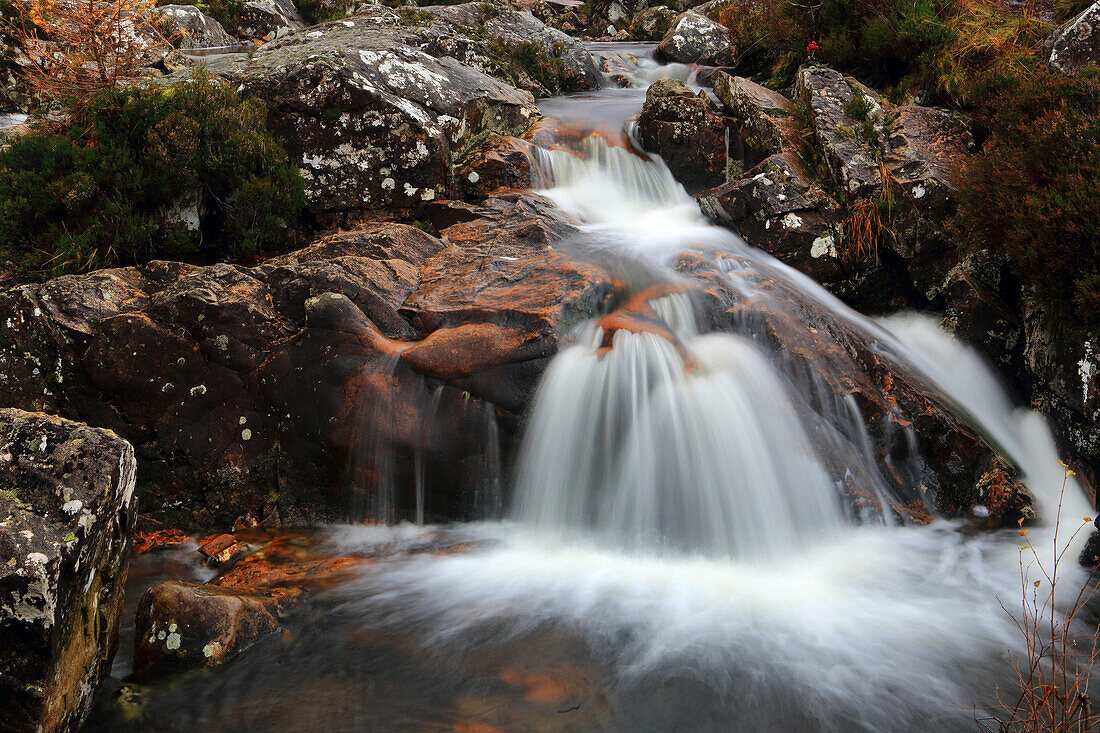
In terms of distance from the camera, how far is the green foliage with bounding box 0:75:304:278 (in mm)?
6035

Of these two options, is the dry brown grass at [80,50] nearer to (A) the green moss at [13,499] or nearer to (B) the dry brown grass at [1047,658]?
(A) the green moss at [13,499]

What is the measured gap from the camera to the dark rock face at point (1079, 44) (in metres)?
6.62

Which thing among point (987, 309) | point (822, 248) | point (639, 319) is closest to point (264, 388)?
point (639, 319)

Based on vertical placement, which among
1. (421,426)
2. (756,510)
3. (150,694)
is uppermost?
(421,426)

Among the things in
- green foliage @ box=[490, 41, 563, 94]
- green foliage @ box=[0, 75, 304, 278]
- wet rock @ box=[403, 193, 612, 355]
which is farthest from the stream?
green foliage @ box=[490, 41, 563, 94]

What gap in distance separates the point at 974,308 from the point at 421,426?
5674 millimetres

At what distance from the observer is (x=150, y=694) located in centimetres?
339

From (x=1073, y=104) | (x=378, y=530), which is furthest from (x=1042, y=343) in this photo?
(x=378, y=530)

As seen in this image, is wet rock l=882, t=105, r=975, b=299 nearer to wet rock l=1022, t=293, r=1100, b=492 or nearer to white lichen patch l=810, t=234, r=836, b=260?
white lichen patch l=810, t=234, r=836, b=260

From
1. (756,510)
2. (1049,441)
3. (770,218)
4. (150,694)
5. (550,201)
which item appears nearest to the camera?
(150,694)

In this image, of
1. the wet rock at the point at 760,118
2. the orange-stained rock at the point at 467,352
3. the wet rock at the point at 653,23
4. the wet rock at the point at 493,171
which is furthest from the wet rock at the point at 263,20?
the orange-stained rock at the point at 467,352

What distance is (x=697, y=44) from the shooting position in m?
14.2

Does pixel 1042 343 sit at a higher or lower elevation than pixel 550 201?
lower

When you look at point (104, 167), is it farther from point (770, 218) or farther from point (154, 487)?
point (770, 218)
